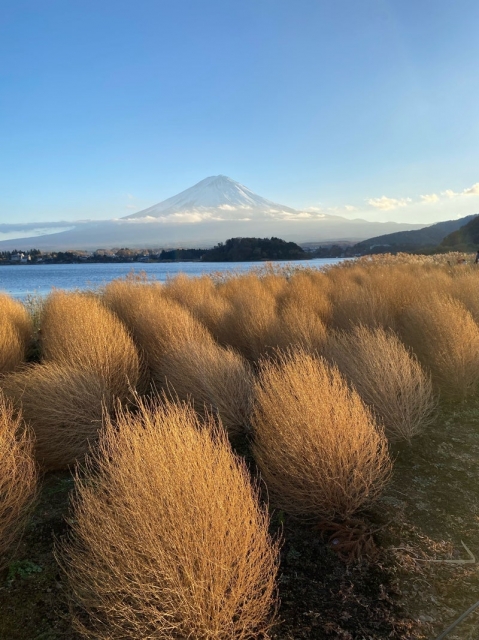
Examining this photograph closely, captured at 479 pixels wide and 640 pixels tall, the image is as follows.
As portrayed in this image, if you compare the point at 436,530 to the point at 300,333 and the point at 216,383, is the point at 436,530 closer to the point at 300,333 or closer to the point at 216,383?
the point at 216,383

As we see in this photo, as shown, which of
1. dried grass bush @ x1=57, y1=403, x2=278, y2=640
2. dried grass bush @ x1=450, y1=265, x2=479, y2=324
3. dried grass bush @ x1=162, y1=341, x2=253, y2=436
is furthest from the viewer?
dried grass bush @ x1=450, y1=265, x2=479, y2=324

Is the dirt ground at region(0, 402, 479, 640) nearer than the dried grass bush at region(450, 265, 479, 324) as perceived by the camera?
Yes

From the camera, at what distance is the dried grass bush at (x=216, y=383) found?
16.0ft

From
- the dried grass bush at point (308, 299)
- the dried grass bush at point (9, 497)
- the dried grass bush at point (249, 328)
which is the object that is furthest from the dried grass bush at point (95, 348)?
the dried grass bush at point (308, 299)

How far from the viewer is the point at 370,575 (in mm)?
2885

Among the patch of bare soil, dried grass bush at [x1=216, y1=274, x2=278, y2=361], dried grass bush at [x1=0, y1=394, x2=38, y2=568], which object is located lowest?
the patch of bare soil

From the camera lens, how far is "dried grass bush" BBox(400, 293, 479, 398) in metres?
5.99

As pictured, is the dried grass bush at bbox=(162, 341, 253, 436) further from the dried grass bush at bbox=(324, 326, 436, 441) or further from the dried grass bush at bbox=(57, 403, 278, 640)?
the dried grass bush at bbox=(57, 403, 278, 640)

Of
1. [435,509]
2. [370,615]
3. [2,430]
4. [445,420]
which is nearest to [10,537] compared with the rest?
[2,430]

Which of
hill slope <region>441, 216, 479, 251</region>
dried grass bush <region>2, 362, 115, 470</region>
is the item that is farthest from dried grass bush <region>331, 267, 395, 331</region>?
hill slope <region>441, 216, 479, 251</region>

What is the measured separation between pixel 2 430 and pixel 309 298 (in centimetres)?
678

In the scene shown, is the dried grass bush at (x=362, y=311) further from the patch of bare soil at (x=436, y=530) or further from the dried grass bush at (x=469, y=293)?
the patch of bare soil at (x=436, y=530)

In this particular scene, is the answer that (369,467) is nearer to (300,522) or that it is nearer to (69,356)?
(300,522)

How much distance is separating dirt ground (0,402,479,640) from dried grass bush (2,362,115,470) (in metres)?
0.40
